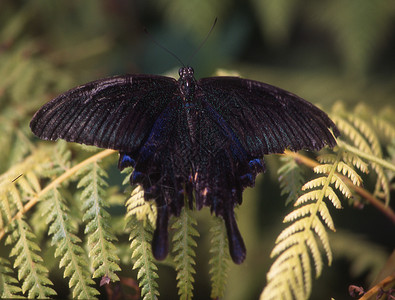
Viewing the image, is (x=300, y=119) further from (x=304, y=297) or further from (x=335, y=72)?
(x=335, y=72)

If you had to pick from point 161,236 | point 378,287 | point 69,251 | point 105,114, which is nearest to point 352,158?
point 378,287

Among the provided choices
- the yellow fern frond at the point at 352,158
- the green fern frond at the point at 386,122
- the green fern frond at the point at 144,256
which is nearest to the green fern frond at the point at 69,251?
the green fern frond at the point at 144,256

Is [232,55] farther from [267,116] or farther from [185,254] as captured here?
[185,254]

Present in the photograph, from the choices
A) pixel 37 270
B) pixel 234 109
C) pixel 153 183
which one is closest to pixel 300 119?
pixel 234 109

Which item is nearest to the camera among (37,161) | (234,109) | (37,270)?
(37,270)

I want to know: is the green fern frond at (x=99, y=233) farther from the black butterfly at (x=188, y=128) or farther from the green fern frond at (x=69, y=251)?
the black butterfly at (x=188, y=128)
